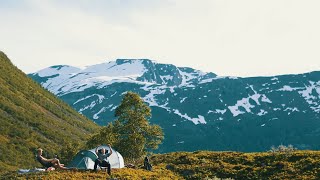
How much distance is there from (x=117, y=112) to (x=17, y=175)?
33.0m

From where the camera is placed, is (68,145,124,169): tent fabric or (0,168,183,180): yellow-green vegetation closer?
(0,168,183,180): yellow-green vegetation

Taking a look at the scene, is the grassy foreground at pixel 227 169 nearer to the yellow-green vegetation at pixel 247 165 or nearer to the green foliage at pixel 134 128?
the yellow-green vegetation at pixel 247 165

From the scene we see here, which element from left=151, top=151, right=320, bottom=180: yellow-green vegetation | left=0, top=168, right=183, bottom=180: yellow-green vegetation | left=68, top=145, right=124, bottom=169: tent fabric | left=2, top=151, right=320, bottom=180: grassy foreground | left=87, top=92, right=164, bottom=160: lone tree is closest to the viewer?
left=0, top=168, right=183, bottom=180: yellow-green vegetation

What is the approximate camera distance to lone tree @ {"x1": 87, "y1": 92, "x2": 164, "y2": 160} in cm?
6912

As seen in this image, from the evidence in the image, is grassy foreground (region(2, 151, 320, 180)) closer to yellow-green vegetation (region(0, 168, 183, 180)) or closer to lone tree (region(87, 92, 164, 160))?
yellow-green vegetation (region(0, 168, 183, 180))

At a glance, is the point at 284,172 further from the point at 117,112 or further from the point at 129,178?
the point at 117,112

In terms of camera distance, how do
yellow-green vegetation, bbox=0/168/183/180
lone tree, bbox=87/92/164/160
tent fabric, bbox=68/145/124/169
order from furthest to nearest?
lone tree, bbox=87/92/164/160 → tent fabric, bbox=68/145/124/169 → yellow-green vegetation, bbox=0/168/183/180

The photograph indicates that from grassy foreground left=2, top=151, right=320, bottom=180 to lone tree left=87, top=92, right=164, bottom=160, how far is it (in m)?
22.8

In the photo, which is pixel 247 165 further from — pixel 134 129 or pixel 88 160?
pixel 134 129

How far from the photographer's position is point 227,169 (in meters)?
41.0

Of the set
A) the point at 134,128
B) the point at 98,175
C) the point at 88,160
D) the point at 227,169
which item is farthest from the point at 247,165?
the point at 134,128

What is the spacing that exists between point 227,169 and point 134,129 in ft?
103

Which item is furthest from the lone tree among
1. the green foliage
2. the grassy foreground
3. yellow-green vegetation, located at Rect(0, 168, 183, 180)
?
yellow-green vegetation, located at Rect(0, 168, 183, 180)

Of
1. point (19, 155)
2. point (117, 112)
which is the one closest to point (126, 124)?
point (117, 112)
